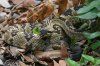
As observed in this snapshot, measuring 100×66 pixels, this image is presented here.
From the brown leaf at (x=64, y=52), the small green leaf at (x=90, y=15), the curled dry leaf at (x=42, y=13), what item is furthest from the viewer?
the curled dry leaf at (x=42, y=13)

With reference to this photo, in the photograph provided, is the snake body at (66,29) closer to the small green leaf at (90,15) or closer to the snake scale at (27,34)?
the snake scale at (27,34)

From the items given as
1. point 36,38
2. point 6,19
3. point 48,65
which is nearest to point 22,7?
point 6,19

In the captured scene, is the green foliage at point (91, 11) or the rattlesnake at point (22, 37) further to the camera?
the rattlesnake at point (22, 37)

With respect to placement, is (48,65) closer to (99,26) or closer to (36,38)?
(36,38)

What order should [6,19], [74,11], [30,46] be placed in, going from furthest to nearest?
1. [6,19]
2. [74,11]
3. [30,46]

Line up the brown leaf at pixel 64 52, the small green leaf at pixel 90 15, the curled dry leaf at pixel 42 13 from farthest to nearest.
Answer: the curled dry leaf at pixel 42 13, the brown leaf at pixel 64 52, the small green leaf at pixel 90 15

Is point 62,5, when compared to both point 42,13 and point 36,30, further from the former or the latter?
point 36,30

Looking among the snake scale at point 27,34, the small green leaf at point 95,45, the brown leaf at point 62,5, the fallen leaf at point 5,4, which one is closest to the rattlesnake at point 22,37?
the snake scale at point 27,34

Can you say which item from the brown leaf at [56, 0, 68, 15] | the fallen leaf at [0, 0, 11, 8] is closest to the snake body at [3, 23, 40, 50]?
the brown leaf at [56, 0, 68, 15]

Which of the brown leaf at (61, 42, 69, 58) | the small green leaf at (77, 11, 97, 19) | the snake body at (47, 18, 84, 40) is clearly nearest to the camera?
the small green leaf at (77, 11, 97, 19)

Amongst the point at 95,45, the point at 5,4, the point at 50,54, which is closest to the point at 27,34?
the point at 50,54

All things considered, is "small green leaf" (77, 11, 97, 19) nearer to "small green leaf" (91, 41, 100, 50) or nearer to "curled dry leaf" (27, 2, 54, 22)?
"small green leaf" (91, 41, 100, 50)
